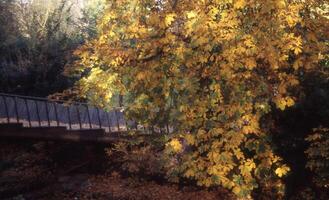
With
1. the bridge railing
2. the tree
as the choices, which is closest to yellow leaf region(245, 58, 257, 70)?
the bridge railing

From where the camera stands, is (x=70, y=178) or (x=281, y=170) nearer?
(x=281, y=170)

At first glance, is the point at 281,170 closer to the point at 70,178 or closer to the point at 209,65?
the point at 209,65

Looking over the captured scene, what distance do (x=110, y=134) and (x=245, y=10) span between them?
7.99 metres

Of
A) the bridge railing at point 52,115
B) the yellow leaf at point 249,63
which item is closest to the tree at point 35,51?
the bridge railing at point 52,115

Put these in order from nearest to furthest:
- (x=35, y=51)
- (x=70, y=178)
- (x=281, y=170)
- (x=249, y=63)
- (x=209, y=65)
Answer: (x=249, y=63) → (x=281, y=170) → (x=209, y=65) → (x=70, y=178) → (x=35, y=51)

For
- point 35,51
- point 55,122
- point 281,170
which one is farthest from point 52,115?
point 281,170

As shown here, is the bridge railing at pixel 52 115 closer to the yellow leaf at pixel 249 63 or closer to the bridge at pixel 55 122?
the bridge at pixel 55 122

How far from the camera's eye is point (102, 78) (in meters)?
9.32

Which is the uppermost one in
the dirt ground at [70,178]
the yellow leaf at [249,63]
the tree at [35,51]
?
the tree at [35,51]

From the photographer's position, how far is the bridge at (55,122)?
519 inches

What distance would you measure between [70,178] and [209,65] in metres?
8.37

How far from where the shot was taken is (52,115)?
14867 mm

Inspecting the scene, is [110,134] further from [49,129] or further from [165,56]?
[165,56]

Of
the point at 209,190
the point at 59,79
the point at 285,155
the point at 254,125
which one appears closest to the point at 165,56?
the point at 254,125
